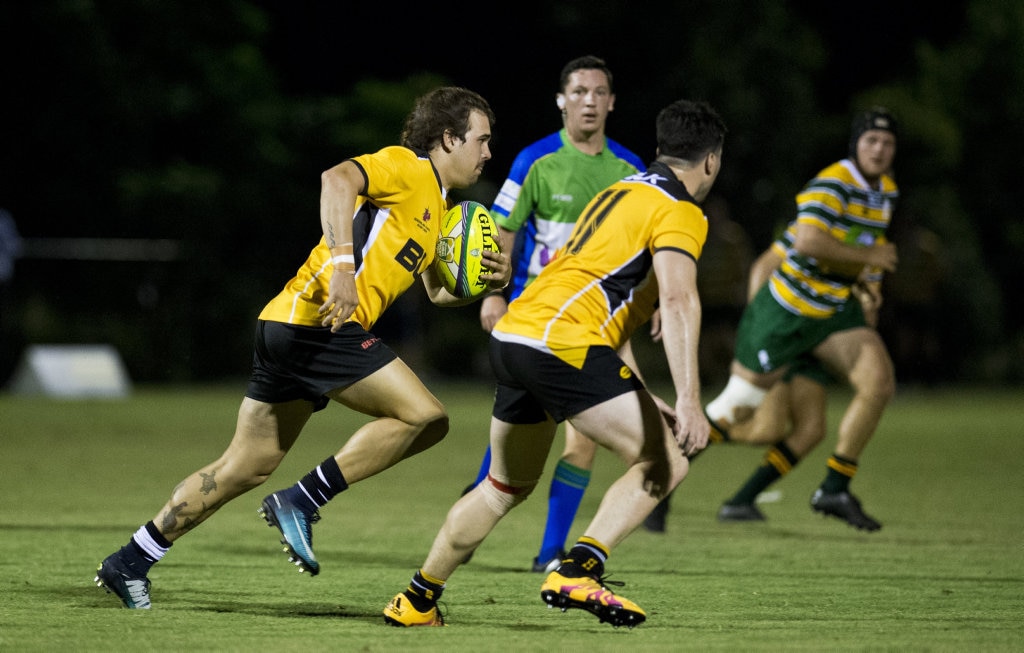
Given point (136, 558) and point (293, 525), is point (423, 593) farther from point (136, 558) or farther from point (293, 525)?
point (136, 558)

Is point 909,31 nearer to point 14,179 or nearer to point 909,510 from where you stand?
point 14,179

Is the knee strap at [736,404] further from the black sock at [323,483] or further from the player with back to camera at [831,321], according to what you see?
the black sock at [323,483]

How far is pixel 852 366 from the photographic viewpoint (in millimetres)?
9438

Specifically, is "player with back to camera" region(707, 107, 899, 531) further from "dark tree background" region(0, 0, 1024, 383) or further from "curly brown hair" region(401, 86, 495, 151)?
"dark tree background" region(0, 0, 1024, 383)

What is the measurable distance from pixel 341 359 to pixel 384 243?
1.83ft

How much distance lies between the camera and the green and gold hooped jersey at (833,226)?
9500mm

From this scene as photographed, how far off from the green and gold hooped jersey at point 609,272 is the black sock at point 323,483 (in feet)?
3.02

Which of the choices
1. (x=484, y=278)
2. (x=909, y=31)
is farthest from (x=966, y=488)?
(x=909, y=31)

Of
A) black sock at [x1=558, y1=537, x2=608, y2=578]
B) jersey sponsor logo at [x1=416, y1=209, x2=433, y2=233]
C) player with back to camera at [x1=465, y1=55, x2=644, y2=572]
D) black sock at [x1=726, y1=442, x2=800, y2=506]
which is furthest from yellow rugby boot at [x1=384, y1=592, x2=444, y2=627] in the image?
black sock at [x1=726, y1=442, x2=800, y2=506]

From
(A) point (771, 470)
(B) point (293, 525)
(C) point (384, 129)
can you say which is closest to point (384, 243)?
(B) point (293, 525)

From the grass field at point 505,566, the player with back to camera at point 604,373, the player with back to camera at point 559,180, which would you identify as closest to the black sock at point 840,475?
the grass field at point 505,566

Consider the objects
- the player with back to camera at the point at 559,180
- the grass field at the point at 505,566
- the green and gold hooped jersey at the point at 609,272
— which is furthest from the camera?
the player with back to camera at the point at 559,180

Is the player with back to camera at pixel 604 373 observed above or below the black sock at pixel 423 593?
above

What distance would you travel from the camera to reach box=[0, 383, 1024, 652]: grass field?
5453mm
